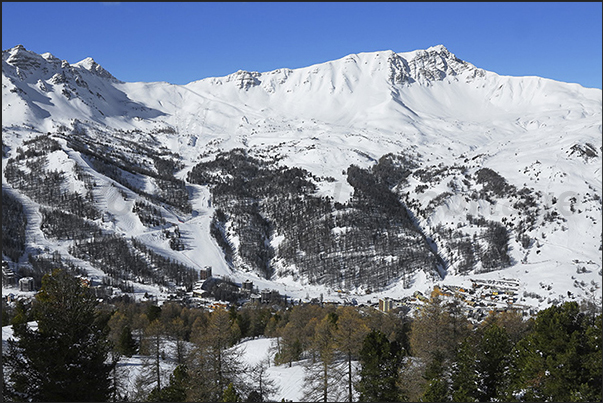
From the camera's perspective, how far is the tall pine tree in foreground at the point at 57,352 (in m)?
11.6

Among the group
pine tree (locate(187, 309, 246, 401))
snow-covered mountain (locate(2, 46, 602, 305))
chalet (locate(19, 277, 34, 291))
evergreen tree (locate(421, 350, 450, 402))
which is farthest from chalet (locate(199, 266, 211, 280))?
evergreen tree (locate(421, 350, 450, 402))

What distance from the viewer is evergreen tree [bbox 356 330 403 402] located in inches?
678

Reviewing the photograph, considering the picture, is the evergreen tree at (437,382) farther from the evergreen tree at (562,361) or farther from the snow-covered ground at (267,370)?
the snow-covered ground at (267,370)

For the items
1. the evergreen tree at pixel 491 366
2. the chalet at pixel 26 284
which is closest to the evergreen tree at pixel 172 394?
the evergreen tree at pixel 491 366

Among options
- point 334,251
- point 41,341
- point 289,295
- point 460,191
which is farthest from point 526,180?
point 41,341

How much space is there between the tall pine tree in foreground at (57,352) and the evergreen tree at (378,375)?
34.0 ft

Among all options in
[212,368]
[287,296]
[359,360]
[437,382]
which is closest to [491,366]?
[437,382]

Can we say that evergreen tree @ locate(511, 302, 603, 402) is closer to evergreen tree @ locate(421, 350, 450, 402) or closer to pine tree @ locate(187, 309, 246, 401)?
evergreen tree @ locate(421, 350, 450, 402)

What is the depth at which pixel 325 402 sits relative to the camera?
63.9 ft

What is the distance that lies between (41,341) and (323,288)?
8602 centimetres

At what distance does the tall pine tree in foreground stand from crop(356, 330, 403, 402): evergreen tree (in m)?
10.3

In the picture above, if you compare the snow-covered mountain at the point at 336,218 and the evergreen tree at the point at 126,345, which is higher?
the snow-covered mountain at the point at 336,218

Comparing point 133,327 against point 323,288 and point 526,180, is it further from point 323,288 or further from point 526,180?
point 526,180

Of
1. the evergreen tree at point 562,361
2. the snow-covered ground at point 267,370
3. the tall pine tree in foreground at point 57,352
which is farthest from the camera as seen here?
the snow-covered ground at point 267,370
